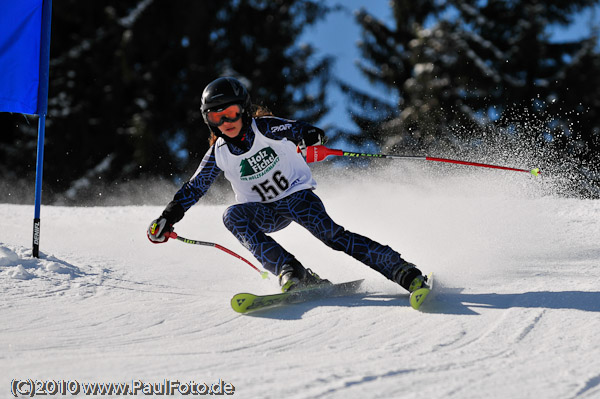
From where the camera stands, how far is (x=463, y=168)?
8141 mm

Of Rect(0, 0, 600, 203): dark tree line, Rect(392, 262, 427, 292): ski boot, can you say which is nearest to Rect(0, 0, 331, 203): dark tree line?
Rect(0, 0, 600, 203): dark tree line

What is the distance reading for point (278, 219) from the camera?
3.79 meters

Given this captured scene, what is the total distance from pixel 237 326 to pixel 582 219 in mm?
3540

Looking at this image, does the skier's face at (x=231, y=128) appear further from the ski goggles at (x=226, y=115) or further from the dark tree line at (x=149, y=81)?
the dark tree line at (x=149, y=81)

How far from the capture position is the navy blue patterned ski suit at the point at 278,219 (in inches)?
137

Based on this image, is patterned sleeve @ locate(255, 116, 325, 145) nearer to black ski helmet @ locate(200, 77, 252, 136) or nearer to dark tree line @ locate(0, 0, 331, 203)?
black ski helmet @ locate(200, 77, 252, 136)

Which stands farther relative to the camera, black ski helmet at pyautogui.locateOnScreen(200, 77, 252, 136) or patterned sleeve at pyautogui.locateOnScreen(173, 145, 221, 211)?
patterned sleeve at pyautogui.locateOnScreen(173, 145, 221, 211)

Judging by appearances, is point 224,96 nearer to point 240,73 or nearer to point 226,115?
point 226,115

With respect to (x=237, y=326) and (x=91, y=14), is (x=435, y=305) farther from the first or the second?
(x=91, y=14)

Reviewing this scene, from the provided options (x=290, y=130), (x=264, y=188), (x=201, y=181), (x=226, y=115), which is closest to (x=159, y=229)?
(x=201, y=181)

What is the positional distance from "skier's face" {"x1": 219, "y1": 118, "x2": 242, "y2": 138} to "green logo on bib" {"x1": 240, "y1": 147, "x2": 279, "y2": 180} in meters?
0.16

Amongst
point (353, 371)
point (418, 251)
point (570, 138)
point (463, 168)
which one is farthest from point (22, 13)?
point (570, 138)

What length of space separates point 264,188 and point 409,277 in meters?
0.96

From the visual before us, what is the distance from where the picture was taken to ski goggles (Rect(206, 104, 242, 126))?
3.54 meters
